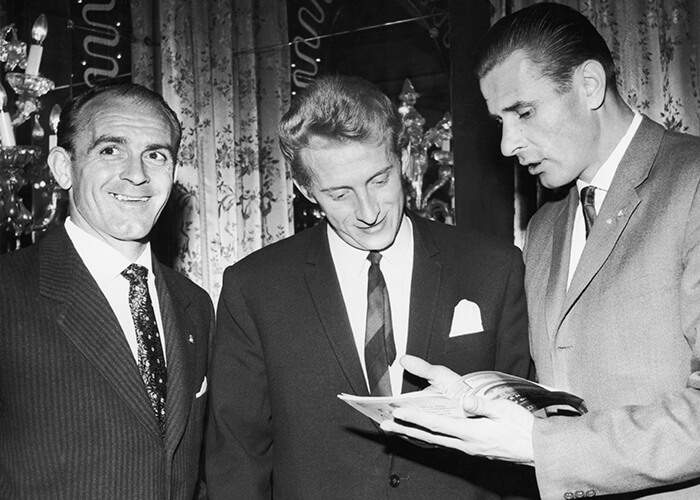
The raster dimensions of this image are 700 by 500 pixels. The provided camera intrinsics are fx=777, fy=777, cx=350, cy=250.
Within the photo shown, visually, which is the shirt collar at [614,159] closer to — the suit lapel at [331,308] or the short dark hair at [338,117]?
the short dark hair at [338,117]

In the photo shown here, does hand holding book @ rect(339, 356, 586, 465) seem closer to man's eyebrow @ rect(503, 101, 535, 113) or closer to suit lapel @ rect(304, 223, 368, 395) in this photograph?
suit lapel @ rect(304, 223, 368, 395)

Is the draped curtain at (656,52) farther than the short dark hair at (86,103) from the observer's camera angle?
Yes

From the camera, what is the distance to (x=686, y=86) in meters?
3.29

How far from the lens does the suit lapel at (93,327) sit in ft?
6.02

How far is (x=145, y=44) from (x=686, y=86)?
2.69m

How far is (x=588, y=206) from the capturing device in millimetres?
1894

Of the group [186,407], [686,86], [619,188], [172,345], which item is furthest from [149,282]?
[686,86]

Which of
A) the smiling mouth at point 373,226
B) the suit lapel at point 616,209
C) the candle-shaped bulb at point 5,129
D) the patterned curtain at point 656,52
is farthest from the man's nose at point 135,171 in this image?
the patterned curtain at point 656,52

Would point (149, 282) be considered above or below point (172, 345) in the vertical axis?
above

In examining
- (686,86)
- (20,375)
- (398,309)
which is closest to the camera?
(20,375)

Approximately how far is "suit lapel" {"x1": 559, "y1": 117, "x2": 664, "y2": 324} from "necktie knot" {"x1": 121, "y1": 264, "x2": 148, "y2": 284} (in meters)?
1.07

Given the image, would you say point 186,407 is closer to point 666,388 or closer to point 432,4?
point 666,388

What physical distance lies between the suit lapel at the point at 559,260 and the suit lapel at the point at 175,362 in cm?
93

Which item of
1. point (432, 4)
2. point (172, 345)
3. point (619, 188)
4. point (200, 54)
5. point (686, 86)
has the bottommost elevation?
Result: point (172, 345)
